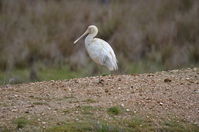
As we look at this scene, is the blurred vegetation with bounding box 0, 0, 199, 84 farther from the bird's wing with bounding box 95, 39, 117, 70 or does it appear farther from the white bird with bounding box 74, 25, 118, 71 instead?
the bird's wing with bounding box 95, 39, 117, 70

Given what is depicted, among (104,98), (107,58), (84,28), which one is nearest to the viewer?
(104,98)

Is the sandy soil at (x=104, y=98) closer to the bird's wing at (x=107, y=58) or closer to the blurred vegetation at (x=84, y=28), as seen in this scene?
the bird's wing at (x=107, y=58)

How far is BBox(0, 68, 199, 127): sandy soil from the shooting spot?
29.3 ft

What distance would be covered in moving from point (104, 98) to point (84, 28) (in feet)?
33.0

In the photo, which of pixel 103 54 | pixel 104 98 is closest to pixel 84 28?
pixel 103 54

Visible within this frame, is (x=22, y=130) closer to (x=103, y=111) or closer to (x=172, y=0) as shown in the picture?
(x=103, y=111)

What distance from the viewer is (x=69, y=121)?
858 cm

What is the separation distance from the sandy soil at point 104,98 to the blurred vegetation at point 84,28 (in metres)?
4.35

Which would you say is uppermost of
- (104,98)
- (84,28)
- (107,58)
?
(107,58)

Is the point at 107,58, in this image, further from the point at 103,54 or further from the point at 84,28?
the point at 84,28

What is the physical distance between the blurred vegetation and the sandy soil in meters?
4.35

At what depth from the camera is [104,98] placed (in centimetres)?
970

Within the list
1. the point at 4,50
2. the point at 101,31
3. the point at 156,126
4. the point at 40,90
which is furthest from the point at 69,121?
the point at 101,31

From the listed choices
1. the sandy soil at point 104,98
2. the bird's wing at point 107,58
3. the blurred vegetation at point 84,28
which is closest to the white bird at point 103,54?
Answer: the bird's wing at point 107,58
